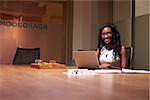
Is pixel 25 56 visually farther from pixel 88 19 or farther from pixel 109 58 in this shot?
pixel 88 19

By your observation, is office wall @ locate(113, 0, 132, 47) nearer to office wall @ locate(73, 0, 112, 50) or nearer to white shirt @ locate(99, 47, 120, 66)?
office wall @ locate(73, 0, 112, 50)

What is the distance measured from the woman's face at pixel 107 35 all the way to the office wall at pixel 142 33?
1.48 meters

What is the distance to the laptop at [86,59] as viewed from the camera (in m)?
2.41

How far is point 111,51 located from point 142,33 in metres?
1.81

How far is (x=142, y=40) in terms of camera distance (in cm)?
510

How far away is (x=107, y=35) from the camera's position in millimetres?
3648

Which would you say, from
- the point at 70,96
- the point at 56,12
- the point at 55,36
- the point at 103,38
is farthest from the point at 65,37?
the point at 70,96

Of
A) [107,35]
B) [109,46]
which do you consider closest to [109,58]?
[109,46]

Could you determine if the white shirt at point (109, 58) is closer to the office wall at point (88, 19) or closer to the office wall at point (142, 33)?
the office wall at point (142, 33)

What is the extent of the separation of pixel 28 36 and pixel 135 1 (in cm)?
276

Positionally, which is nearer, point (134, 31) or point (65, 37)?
point (134, 31)

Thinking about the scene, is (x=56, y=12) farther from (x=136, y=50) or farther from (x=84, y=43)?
(x=136, y=50)

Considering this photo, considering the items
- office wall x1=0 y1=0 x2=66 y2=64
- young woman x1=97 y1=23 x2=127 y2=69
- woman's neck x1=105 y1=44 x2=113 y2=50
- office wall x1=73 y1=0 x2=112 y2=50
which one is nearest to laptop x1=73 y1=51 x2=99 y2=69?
young woman x1=97 y1=23 x2=127 y2=69

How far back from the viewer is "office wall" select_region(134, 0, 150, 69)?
4.96m
